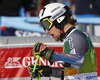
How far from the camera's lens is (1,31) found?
7477mm

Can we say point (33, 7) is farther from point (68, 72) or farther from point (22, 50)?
point (68, 72)

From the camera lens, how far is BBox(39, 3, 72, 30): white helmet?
3.24 metres

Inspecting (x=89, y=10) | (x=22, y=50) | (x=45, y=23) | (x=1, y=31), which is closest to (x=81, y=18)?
(x=89, y=10)

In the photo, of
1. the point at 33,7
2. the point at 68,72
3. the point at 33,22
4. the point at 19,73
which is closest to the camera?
the point at 68,72

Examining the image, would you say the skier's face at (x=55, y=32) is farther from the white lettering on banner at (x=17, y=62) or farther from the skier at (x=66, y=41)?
the white lettering on banner at (x=17, y=62)

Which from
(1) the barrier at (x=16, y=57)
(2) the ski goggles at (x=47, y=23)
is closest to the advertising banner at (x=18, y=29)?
(1) the barrier at (x=16, y=57)

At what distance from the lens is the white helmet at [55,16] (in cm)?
324

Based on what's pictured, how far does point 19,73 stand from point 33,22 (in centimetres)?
378

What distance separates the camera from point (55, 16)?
3.27 m

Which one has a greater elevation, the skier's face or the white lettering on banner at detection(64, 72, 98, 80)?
the skier's face

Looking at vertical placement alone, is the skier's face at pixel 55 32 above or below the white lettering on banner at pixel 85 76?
above

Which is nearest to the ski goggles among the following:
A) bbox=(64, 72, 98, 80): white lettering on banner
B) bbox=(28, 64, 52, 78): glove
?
bbox=(28, 64, 52, 78): glove

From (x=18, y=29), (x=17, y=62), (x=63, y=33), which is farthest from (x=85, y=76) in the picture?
(x=18, y=29)

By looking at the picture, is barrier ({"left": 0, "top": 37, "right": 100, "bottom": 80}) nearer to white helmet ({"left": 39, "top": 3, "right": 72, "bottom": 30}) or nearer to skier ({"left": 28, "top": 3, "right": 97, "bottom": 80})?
skier ({"left": 28, "top": 3, "right": 97, "bottom": 80})
